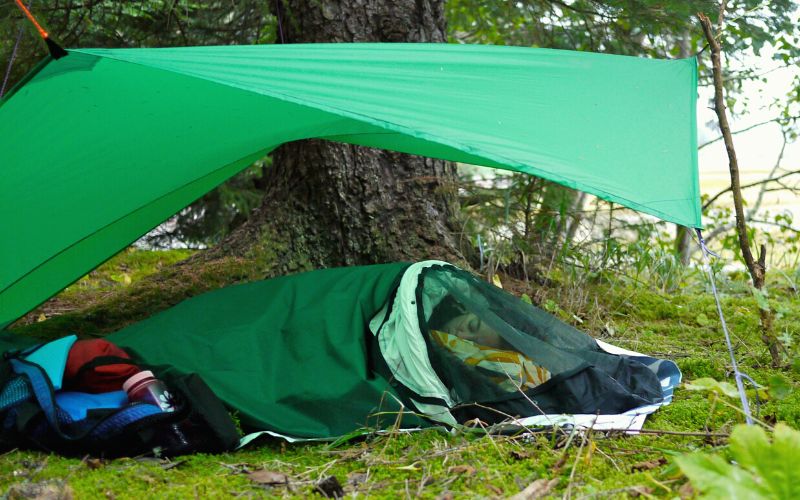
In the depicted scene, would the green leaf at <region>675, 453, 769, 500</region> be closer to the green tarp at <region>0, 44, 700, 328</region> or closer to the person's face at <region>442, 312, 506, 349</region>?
the green tarp at <region>0, 44, 700, 328</region>

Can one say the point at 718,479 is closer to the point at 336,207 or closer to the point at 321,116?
the point at 321,116

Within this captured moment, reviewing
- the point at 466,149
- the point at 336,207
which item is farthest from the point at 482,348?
the point at 336,207

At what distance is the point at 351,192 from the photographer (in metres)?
3.51

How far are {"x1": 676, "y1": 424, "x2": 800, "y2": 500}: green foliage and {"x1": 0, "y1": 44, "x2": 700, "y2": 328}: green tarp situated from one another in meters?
0.64

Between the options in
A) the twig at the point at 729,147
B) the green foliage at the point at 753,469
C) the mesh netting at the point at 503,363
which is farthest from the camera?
the twig at the point at 729,147

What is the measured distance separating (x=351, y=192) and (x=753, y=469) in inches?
96.7

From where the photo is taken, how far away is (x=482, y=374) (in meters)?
2.27

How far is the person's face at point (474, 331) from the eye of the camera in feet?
7.66

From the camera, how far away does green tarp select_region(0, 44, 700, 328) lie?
186 cm

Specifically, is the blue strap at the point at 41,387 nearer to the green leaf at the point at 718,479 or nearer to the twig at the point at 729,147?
the green leaf at the point at 718,479

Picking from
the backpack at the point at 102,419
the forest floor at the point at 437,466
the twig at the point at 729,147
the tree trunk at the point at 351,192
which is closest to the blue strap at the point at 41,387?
the backpack at the point at 102,419

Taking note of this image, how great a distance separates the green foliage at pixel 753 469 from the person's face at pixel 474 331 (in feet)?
3.50

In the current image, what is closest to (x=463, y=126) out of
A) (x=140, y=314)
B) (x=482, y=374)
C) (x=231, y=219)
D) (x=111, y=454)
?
(x=482, y=374)

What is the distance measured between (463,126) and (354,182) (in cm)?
166
